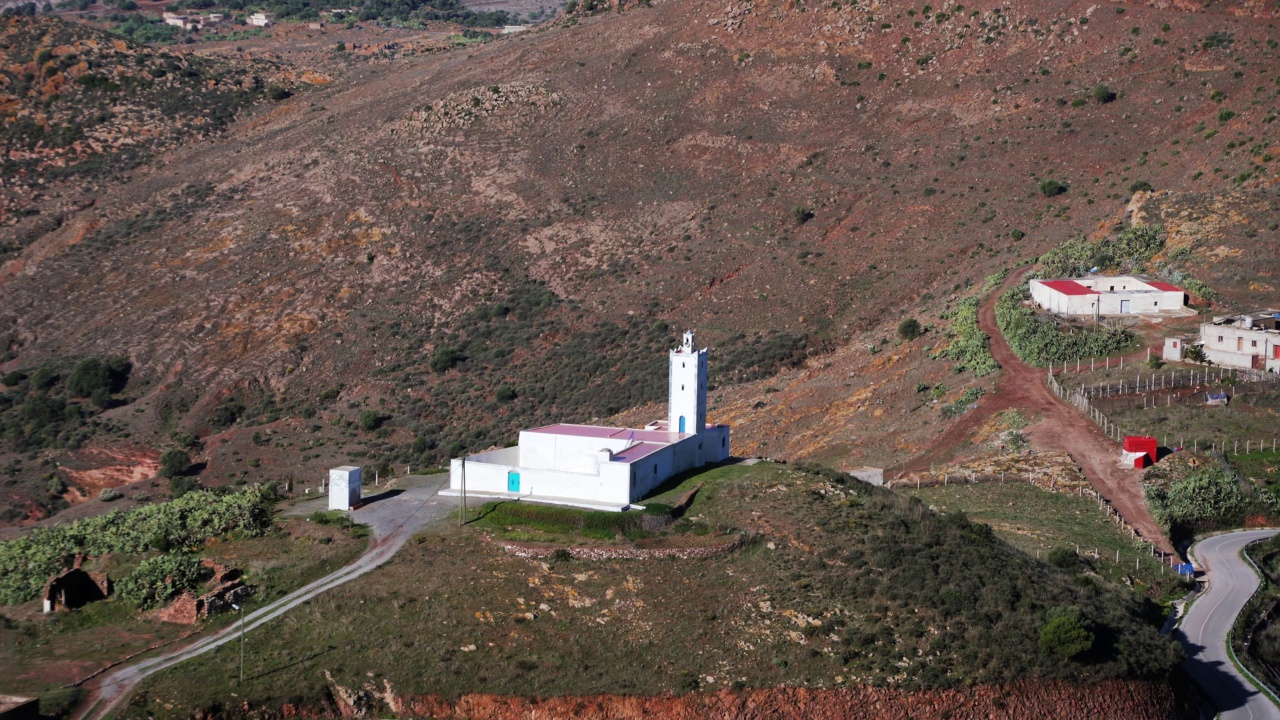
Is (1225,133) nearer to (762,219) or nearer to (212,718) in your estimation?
(762,219)

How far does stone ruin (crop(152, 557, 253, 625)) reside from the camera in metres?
28.6

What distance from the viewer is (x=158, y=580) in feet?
97.4

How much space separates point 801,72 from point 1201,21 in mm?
22842

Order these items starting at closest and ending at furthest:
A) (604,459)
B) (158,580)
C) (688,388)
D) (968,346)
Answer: (158,580) < (604,459) < (688,388) < (968,346)

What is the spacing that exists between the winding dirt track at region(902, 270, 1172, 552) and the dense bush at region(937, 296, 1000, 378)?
18.0 inches

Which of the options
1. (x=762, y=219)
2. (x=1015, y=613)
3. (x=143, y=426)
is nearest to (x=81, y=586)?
(x=1015, y=613)

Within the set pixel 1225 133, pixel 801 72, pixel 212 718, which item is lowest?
pixel 212 718

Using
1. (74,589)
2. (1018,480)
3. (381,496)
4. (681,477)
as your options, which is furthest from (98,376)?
(1018,480)

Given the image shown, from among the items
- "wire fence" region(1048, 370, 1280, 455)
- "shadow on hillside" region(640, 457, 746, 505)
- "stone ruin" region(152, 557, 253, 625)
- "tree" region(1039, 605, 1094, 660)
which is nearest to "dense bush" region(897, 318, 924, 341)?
"wire fence" region(1048, 370, 1280, 455)

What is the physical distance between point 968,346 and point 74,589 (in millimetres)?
34468

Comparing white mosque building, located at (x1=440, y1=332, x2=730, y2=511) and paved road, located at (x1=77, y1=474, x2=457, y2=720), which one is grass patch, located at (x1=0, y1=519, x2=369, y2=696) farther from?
white mosque building, located at (x1=440, y1=332, x2=730, y2=511)

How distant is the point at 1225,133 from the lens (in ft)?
214

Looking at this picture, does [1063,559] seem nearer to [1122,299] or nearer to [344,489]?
[344,489]

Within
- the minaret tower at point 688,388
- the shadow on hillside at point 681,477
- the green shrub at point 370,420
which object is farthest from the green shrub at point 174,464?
the shadow on hillside at point 681,477
